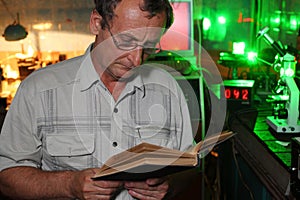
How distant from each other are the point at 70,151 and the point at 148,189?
31cm

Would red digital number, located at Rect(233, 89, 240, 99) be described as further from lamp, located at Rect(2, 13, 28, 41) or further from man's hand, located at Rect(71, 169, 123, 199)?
lamp, located at Rect(2, 13, 28, 41)

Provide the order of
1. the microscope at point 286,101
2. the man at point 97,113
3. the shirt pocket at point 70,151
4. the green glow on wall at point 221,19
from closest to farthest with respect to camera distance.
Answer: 1. the man at point 97,113
2. the shirt pocket at point 70,151
3. the microscope at point 286,101
4. the green glow on wall at point 221,19

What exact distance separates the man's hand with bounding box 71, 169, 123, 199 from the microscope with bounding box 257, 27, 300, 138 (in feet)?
4.52

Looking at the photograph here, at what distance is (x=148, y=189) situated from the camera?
1.31 meters

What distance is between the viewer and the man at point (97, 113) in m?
1.32

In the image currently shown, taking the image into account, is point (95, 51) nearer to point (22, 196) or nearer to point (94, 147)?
point (94, 147)

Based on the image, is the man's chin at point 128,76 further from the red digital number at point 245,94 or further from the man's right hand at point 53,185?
the red digital number at point 245,94

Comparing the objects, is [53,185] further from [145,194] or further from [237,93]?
[237,93]

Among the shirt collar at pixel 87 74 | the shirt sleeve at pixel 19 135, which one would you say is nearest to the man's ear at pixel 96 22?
the shirt collar at pixel 87 74

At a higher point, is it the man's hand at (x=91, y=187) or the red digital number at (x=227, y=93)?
the red digital number at (x=227, y=93)

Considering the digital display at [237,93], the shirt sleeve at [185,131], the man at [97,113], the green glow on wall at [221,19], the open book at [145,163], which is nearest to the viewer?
the open book at [145,163]

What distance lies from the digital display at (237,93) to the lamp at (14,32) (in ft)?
6.63

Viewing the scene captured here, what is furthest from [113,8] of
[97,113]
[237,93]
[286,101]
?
[237,93]

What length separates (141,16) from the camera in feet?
4.27
